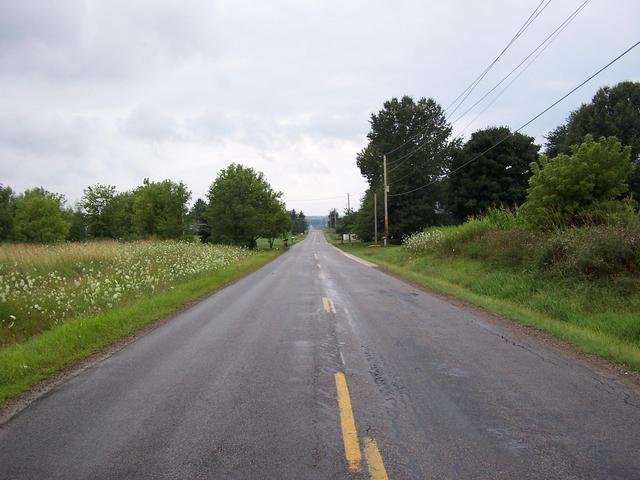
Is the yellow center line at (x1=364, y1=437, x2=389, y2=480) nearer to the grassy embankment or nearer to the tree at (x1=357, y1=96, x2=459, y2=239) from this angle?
the grassy embankment

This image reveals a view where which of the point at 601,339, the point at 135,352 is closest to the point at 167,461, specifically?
the point at 135,352

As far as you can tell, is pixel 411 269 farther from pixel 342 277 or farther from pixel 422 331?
pixel 422 331

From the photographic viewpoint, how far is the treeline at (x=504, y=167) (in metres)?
17.4

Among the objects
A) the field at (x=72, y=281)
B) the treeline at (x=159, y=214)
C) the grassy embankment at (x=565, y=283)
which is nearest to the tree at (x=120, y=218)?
the treeline at (x=159, y=214)

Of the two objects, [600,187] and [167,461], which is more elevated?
[600,187]

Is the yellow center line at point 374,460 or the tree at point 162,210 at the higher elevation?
the tree at point 162,210

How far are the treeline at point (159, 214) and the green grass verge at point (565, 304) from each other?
39.8 meters

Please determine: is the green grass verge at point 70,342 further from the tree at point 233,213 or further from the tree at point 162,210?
the tree at point 162,210

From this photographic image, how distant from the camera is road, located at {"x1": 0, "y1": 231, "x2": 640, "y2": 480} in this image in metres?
3.90

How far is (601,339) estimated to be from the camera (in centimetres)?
846

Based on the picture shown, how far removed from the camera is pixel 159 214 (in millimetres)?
63656

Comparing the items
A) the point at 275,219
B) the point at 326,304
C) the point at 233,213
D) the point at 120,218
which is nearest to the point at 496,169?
the point at 233,213

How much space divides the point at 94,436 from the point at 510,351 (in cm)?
608

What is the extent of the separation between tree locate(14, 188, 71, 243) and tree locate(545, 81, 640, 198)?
58.4 metres
